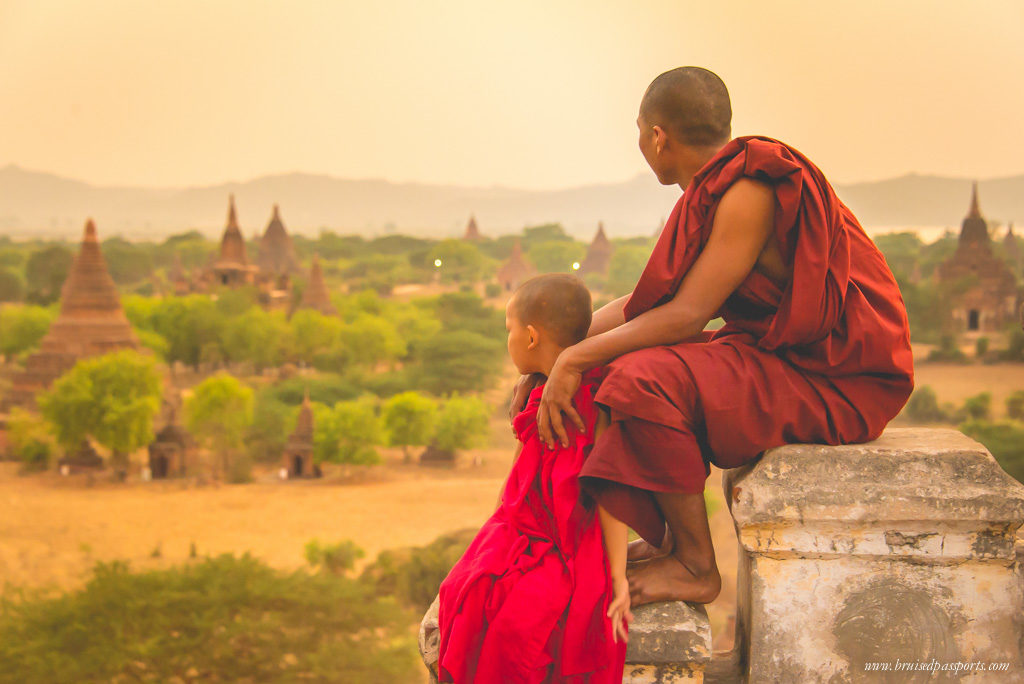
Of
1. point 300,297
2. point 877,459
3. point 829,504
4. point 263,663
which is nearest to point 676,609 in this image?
point 829,504

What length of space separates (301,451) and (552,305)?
2497 cm

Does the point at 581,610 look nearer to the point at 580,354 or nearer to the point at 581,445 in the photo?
the point at 581,445

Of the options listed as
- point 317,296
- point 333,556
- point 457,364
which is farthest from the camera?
point 317,296

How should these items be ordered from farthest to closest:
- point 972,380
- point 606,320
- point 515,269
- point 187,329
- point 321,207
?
point 321,207 → point 515,269 → point 187,329 → point 972,380 → point 606,320

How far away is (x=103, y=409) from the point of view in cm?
2664

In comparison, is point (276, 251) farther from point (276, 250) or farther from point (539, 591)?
point (539, 591)

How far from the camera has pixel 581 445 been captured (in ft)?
7.29

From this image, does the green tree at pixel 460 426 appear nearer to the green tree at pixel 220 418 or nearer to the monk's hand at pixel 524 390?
the green tree at pixel 220 418

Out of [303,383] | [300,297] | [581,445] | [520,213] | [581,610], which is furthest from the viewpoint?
[520,213]

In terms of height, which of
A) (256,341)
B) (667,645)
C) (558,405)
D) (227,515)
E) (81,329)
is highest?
(558,405)

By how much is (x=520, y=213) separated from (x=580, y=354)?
222ft

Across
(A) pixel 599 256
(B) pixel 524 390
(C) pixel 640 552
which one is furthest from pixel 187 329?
(C) pixel 640 552

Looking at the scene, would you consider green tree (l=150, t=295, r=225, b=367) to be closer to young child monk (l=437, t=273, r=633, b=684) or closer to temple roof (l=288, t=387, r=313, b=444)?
temple roof (l=288, t=387, r=313, b=444)

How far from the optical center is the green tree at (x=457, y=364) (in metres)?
33.8
